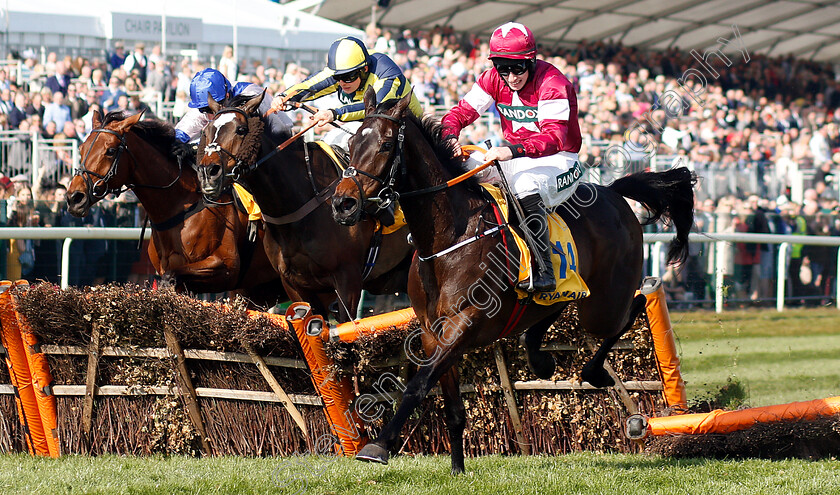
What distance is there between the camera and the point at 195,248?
271 inches

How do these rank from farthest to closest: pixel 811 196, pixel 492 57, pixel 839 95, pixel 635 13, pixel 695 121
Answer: pixel 839 95 → pixel 635 13 → pixel 695 121 → pixel 811 196 → pixel 492 57

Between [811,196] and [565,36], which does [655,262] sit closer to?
[811,196]

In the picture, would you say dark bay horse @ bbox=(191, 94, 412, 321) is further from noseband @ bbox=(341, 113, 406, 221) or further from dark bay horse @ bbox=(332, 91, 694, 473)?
noseband @ bbox=(341, 113, 406, 221)

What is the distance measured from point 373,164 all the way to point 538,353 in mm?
1643

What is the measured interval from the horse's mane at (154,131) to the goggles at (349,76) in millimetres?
1549

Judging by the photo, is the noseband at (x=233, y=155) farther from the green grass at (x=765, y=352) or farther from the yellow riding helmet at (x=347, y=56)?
the green grass at (x=765, y=352)

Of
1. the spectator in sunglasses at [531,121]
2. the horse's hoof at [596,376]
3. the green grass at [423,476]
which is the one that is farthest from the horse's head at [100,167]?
the horse's hoof at [596,376]

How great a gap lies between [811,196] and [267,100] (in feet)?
31.5

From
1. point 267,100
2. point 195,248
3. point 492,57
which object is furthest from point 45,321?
point 492,57

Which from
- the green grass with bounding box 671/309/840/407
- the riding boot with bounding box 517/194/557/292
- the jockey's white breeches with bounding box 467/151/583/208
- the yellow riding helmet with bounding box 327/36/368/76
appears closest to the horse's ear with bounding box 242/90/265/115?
the yellow riding helmet with bounding box 327/36/368/76

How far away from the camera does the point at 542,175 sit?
4910 mm

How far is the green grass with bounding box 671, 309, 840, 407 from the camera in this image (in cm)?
774

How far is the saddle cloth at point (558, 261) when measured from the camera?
4.67m

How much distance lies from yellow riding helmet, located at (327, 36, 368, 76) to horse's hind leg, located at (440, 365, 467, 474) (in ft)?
7.66
